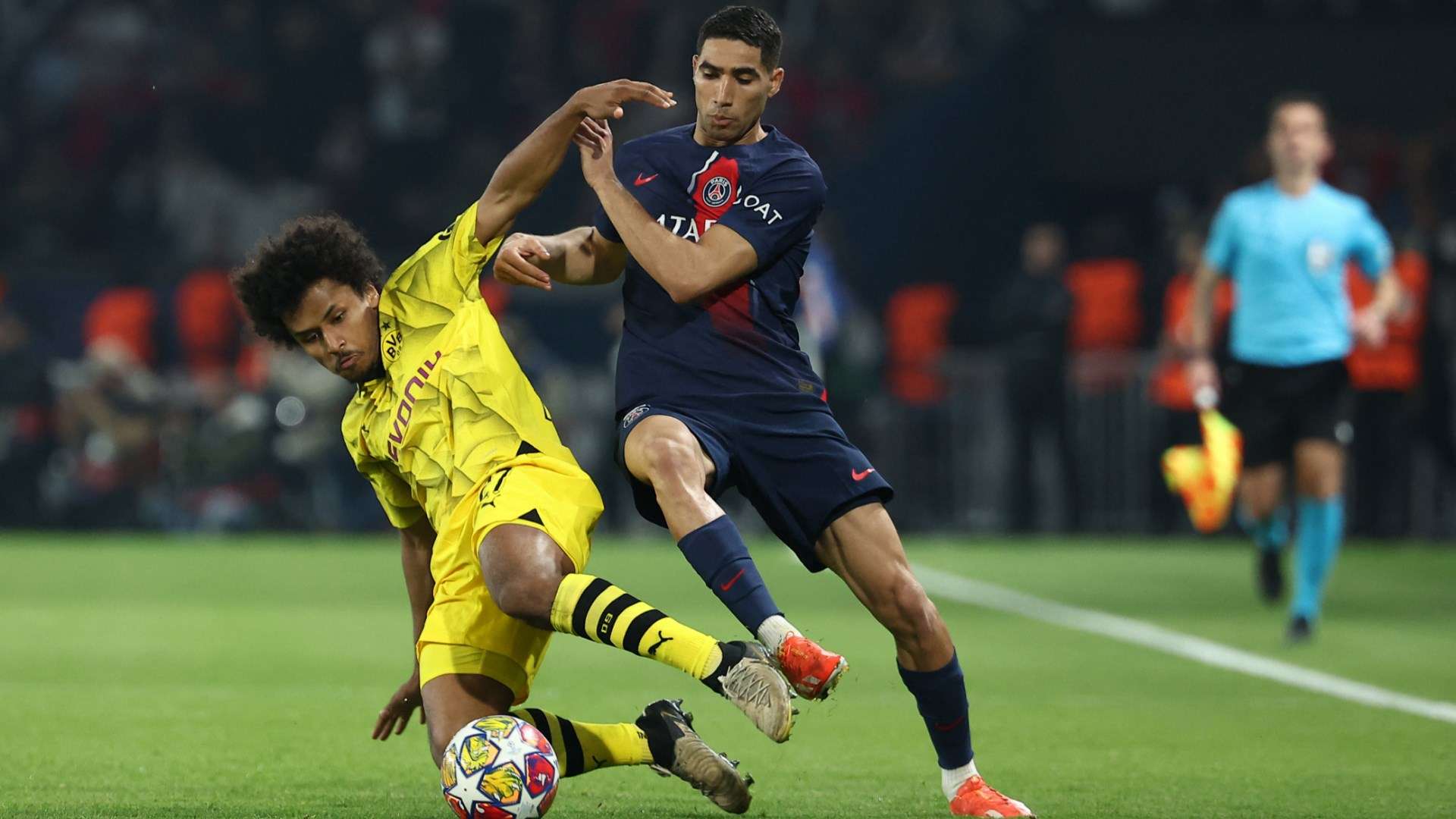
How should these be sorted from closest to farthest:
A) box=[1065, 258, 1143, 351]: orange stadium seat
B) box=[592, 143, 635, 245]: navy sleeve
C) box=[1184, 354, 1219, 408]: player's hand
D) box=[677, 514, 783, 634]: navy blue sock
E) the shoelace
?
the shoelace, box=[677, 514, 783, 634]: navy blue sock, box=[592, 143, 635, 245]: navy sleeve, box=[1184, 354, 1219, 408]: player's hand, box=[1065, 258, 1143, 351]: orange stadium seat

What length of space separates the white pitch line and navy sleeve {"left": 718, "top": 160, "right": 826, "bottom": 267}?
10.3 feet

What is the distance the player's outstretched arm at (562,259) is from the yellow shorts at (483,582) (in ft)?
1.66

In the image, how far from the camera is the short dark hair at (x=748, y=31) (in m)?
5.26

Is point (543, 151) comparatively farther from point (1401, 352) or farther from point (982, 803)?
point (1401, 352)

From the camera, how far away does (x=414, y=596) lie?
5.50 meters

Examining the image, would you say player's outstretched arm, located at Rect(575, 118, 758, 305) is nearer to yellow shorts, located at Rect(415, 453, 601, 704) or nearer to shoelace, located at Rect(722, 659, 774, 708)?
yellow shorts, located at Rect(415, 453, 601, 704)

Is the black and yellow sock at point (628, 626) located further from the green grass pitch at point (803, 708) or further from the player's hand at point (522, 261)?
the player's hand at point (522, 261)

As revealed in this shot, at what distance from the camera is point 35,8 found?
19.8 m

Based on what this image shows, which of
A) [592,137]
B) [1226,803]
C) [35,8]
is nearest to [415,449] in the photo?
[592,137]

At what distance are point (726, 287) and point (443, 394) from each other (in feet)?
2.54

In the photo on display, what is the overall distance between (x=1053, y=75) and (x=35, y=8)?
32.0 feet

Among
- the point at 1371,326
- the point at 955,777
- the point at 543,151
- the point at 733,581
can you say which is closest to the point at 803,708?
the point at 955,777

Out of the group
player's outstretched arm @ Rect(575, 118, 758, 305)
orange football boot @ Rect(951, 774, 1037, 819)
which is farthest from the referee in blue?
player's outstretched arm @ Rect(575, 118, 758, 305)

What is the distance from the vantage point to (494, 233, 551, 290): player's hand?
5.33 m
